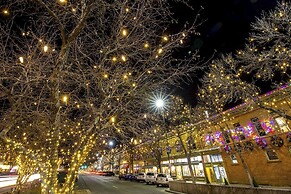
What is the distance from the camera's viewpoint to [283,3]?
9.93 meters

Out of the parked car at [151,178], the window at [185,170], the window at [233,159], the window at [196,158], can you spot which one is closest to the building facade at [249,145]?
the window at [233,159]

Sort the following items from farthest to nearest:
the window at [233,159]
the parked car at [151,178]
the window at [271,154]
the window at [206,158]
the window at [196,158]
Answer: the window at [196,158] → the parked car at [151,178] → the window at [206,158] → the window at [233,159] → the window at [271,154]

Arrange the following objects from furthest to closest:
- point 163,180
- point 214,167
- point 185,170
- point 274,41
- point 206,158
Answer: point 185,170, point 206,158, point 214,167, point 163,180, point 274,41

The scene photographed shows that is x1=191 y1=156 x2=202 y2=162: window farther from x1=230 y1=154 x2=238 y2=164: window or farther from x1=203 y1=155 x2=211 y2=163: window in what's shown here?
x1=230 y1=154 x2=238 y2=164: window

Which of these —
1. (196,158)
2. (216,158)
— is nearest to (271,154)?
(216,158)

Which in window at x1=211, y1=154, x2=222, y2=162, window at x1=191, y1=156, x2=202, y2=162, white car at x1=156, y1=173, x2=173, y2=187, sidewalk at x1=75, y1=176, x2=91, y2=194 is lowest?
sidewalk at x1=75, y1=176, x2=91, y2=194

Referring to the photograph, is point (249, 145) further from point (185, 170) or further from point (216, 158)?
point (185, 170)

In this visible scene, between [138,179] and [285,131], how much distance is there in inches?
1008

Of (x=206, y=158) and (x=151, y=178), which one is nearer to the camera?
(x=206, y=158)

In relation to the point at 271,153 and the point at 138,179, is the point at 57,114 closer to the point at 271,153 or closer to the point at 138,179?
the point at 271,153

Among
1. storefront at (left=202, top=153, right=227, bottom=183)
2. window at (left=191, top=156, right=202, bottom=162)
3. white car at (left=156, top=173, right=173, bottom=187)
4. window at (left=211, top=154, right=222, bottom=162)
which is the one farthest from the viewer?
window at (left=191, top=156, right=202, bottom=162)

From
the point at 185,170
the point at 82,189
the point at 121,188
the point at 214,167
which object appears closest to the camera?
the point at 82,189

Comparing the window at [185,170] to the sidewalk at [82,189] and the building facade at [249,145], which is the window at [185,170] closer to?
the building facade at [249,145]

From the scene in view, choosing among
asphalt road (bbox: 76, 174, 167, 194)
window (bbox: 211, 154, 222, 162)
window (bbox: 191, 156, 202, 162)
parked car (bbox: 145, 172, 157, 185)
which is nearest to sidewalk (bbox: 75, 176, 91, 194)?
asphalt road (bbox: 76, 174, 167, 194)
